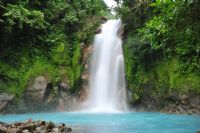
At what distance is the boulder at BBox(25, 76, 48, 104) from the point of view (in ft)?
75.7

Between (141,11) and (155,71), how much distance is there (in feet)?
15.6

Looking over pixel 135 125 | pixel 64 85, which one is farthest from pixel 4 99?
pixel 135 125

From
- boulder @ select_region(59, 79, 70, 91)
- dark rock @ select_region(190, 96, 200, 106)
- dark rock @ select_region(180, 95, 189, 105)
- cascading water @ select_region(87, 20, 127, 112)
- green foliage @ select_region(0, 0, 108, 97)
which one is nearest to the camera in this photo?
dark rock @ select_region(190, 96, 200, 106)

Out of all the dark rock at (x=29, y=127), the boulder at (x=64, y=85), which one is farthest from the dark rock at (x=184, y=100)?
the dark rock at (x=29, y=127)

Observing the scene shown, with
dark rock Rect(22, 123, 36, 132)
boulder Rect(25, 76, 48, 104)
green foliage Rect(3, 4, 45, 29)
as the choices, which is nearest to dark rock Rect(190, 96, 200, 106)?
boulder Rect(25, 76, 48, 104)

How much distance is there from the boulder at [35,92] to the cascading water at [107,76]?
11.8 ft

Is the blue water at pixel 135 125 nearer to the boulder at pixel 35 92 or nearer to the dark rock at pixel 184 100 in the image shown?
the dark rock at pixel 184 100

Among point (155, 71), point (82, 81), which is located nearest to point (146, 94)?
point (155, 71)

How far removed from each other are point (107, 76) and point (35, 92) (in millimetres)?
5532

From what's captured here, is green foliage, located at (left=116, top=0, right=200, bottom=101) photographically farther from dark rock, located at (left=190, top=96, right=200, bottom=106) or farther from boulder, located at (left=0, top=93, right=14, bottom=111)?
boulder, located at (left=0, top=93, right=14, bottom=111)

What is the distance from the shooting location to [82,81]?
84.3 feet

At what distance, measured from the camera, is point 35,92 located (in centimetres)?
2308

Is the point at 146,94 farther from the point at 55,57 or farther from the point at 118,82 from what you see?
the point at 55,57

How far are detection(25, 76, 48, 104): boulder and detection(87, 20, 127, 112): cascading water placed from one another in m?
3.61
